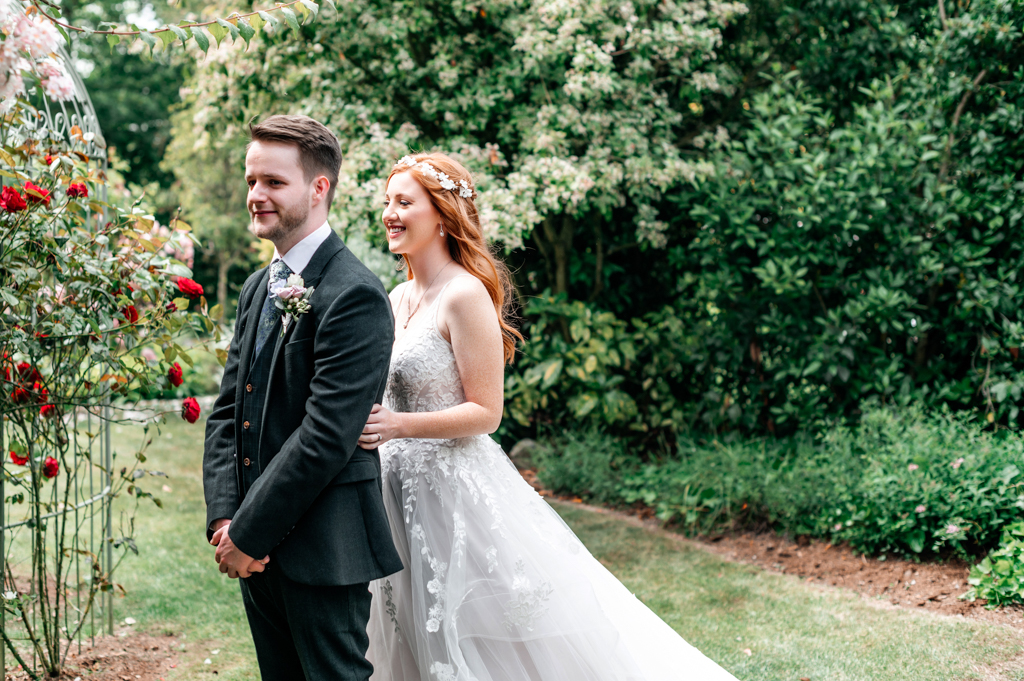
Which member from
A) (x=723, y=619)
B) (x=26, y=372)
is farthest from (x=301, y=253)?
(x=723, y=619)

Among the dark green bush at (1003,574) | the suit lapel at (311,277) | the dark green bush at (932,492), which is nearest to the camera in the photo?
the suit lapel at (311,277)

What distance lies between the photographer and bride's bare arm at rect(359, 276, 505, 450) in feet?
7.57

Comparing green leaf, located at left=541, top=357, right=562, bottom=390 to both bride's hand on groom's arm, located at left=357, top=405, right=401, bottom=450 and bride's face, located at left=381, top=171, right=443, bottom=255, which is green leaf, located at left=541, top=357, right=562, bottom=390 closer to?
bride's face, located at left=381, top=171, right=443, bottom=255

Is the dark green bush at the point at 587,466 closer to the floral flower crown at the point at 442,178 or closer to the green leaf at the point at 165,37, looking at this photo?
the floral flower crown at the point at 442,178

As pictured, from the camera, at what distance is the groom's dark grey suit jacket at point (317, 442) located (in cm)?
175

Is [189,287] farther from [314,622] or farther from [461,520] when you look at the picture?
[314,622]

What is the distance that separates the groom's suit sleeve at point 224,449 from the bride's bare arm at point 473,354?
57 centimetres

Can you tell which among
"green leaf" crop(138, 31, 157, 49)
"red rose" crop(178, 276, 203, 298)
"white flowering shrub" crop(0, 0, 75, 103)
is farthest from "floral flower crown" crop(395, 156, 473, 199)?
"white flowering shrub" crop(0, 0, 75, 103)

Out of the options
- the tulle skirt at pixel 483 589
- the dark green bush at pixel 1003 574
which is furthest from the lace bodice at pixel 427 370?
the dark green bush at pixel 1003 574

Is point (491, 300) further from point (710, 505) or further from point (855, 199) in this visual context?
point (855, 199)

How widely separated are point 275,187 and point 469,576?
1.25 m

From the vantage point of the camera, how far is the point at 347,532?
1.84m

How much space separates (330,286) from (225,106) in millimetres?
5406

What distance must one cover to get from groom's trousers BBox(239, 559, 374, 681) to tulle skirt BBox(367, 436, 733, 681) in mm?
357
